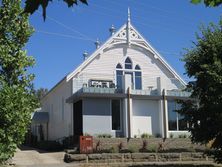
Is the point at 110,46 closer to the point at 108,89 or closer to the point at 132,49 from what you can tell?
the point at 132,49

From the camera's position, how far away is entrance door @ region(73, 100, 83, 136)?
108ft

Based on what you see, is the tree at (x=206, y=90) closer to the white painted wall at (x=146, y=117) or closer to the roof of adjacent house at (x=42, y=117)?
the white painted wall at (x=146, y=117)

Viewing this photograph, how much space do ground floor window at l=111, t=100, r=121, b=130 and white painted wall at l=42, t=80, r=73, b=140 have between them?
143 inches

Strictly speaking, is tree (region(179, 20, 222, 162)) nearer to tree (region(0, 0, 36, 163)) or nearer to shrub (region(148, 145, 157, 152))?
shrub (region(148, 145, 157, 152))

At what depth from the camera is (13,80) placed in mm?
12539

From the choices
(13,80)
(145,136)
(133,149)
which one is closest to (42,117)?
(145,136)

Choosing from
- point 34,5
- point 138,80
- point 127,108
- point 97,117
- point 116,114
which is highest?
point 138,80

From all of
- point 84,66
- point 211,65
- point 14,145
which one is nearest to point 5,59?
point 14,145

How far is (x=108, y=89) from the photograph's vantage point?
3222cm

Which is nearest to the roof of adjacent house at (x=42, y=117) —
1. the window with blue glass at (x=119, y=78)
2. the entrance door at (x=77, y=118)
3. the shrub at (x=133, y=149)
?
the entrance door at (x=77, y=118)

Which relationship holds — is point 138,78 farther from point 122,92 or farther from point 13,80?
point 13,80

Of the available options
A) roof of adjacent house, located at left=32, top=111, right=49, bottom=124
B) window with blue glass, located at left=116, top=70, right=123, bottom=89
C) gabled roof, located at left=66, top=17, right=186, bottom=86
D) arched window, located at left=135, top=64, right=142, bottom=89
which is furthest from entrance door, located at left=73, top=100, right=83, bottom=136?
roof of adjacent house, located at left=32, top=111, right=49, bottom=124

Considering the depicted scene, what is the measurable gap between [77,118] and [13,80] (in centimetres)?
2153

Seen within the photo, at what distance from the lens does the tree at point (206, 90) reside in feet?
65.8
